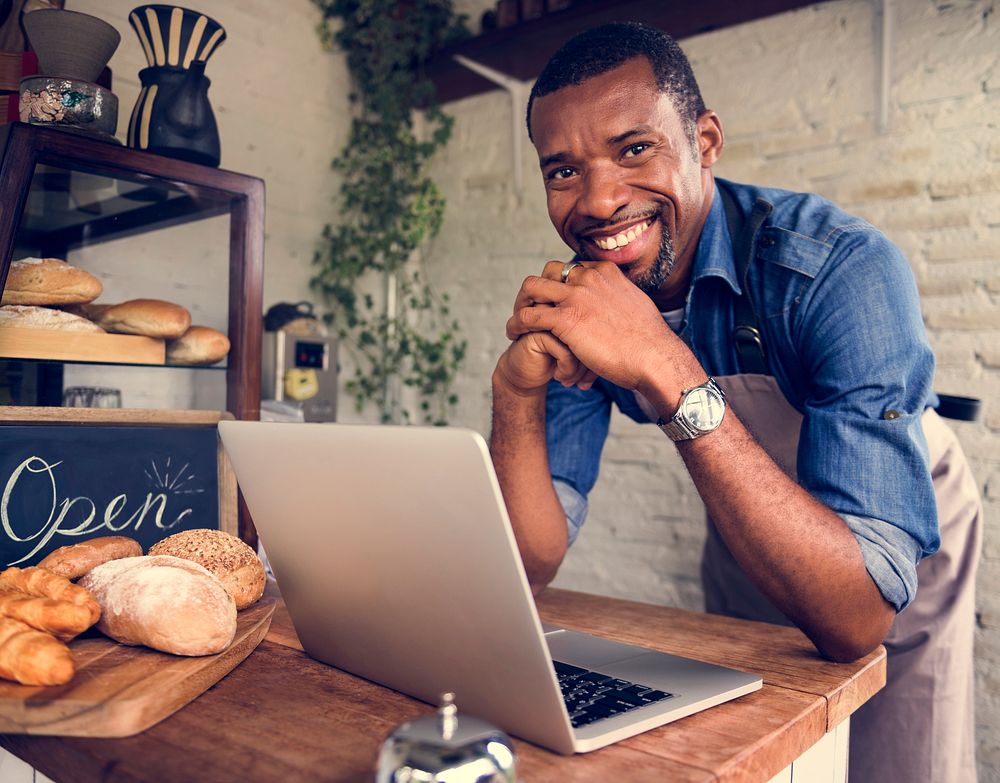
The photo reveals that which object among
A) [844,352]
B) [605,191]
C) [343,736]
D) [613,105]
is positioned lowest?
[343,736]

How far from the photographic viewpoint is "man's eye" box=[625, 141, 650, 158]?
Result: 1.21m

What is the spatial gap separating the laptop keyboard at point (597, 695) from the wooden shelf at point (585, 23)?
6.74ft

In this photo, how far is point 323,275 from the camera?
281 cm

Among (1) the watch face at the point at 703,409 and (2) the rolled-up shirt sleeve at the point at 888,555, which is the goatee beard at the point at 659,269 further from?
(2) the rolled-up shirt sleeve at the point at 888,555

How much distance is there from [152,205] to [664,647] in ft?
3.48

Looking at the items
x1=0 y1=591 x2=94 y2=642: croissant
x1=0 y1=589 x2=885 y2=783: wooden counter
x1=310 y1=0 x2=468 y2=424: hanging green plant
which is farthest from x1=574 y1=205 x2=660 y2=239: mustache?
x1=310 y1=0 x2=468 y2=424: hanging green plant

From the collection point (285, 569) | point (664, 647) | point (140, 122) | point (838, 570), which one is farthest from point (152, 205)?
point (838, 570)

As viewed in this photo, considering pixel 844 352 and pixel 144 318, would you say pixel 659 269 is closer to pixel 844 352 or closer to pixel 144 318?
pixel 844 352

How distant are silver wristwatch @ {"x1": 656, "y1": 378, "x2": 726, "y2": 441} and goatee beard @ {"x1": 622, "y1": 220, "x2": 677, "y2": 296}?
0.37 m

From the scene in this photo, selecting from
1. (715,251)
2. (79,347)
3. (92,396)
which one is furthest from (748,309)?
(92,396)

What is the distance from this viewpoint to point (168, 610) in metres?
0.73

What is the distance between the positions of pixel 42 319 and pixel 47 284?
55 millimetres

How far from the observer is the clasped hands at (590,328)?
977mm

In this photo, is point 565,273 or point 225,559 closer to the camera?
point 225,559
